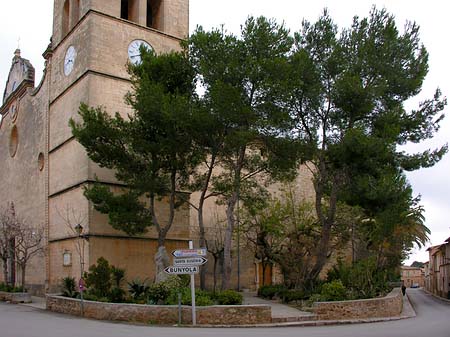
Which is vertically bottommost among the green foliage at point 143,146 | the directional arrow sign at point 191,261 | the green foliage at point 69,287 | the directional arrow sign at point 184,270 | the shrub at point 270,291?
the shrub at point 270,291

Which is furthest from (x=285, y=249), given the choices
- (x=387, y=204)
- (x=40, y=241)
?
(x=40, y=241)

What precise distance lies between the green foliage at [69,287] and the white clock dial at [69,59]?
10.3 metres

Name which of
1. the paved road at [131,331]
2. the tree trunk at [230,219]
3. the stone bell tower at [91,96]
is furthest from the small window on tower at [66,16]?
the paved road at [131,331]

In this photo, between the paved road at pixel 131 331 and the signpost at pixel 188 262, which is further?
the signpost at pixel 188 262

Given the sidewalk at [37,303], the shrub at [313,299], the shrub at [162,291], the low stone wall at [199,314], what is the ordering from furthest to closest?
the sidewalk at [37,303] → the shrub at [313,299] → the shrub at [162,291] → the low stone wall at [199,314]

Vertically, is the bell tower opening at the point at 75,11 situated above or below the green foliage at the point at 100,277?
above

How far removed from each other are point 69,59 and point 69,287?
1155cm

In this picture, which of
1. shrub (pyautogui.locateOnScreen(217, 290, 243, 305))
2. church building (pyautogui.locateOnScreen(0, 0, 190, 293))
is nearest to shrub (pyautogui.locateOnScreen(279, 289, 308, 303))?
shrub (pyautogui.locateOnScreen(217, 290, 243, 305))

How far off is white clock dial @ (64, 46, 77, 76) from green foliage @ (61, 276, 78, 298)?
10.3 m

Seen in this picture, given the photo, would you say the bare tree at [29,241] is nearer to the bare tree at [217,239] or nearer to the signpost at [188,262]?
the bare tree at [217,239]

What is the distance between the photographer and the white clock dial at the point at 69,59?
27936 millimetres

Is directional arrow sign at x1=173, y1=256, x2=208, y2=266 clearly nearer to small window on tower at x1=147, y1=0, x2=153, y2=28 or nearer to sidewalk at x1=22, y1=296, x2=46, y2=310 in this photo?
sidewalk at x1=22, y1=296, x2=46, y2=310

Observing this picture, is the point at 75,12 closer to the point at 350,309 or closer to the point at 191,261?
the point at 191,261

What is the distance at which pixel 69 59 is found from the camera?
28469 millimetres
